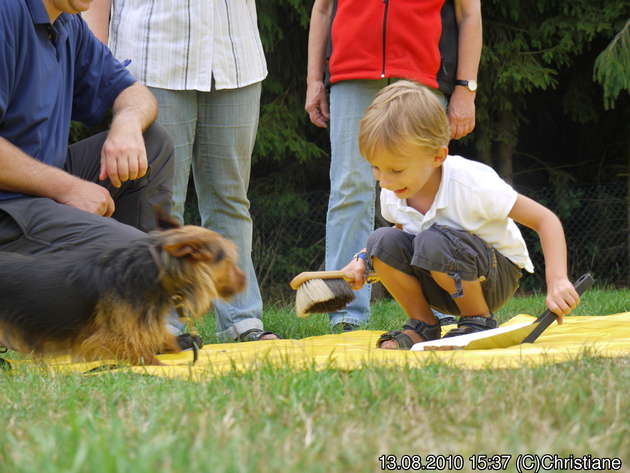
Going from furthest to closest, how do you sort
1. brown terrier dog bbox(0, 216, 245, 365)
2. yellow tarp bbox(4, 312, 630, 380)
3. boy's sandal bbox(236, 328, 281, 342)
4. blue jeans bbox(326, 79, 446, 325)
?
blue jeans bbox(326, 79, 446, 325)
boy's sandal bbox(236, 328, 281, 342)
brown terrier dog bbox(0, 216, 245, 365)
yellow tarp bbox(4, 312, 630, 380)

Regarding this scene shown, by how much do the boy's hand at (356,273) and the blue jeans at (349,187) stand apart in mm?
919

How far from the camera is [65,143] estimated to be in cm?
370

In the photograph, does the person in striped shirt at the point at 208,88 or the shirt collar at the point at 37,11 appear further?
the person in striped shirt at the point at 208,88

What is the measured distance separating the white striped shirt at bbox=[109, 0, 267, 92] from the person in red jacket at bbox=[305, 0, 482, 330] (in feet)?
2.30

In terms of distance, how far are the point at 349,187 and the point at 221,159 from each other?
814 mm

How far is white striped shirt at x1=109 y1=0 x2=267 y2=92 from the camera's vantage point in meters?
4.17

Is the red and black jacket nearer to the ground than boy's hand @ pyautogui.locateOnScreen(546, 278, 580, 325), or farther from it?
farther from it

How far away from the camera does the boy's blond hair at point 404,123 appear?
131 inches

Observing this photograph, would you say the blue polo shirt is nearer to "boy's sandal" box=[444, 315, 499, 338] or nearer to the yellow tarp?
the yellow tarp

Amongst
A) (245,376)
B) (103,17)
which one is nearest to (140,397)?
(245,376)

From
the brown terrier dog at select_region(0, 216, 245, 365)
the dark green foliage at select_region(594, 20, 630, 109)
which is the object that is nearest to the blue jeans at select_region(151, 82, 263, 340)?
the brown terrier dog at select_region(0, 216, 245, 365)

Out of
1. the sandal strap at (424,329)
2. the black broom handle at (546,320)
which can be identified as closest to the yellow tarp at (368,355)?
the black broom handle at (546,320)

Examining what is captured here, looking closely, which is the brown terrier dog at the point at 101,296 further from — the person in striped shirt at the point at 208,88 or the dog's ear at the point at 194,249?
the person in striped shirt at the point at 208,88

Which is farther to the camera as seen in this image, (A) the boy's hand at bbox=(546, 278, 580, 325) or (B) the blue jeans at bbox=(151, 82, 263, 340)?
(B) the blue jeans at bbox=(151, 82, 263, 340)
